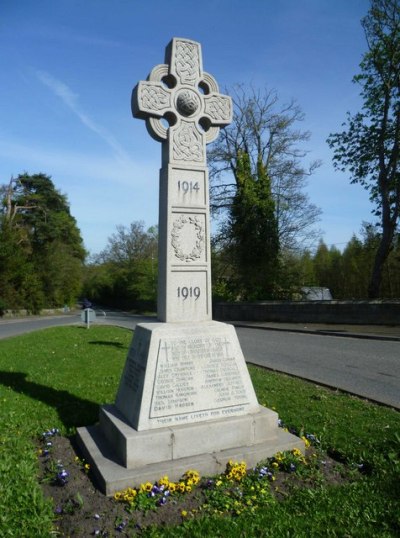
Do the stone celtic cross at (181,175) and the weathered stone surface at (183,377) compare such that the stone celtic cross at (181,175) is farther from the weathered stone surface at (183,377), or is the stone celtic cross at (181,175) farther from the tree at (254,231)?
the tree at (254,231)

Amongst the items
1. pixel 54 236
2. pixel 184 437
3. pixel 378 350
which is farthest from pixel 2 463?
pixel 54 236

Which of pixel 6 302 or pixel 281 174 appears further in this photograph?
pixel 6 302

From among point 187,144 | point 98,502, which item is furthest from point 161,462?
point 187,144

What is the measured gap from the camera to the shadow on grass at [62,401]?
5156mm

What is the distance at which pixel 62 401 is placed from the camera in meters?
5.87

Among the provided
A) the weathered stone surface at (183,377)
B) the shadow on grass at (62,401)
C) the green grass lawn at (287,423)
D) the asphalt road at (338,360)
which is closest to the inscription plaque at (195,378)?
the weathered stone surface at (183,377)

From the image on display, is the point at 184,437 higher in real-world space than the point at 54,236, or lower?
lower

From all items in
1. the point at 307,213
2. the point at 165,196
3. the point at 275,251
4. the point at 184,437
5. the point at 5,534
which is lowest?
the point at 5,534

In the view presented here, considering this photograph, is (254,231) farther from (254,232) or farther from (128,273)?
(128,273)

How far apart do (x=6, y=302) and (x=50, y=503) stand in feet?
103

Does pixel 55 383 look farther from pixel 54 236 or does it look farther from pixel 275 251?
pixel 54 236

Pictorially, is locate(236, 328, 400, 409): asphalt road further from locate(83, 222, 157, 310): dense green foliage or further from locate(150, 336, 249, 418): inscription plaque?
locate(83, 222, 157, 310): dense green foliage

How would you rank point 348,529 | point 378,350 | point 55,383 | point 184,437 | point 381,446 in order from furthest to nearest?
point 378,350 → point 55,383 → point 381,446 → point 184,437 → point 348,529

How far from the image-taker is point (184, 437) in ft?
12.2
